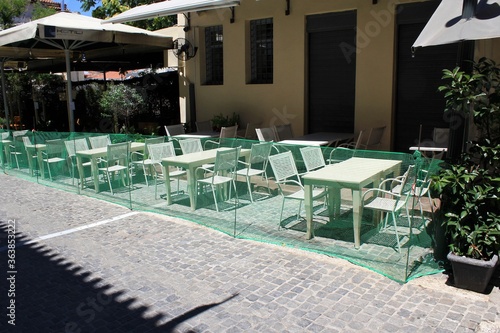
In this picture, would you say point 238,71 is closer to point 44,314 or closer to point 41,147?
point 41,147

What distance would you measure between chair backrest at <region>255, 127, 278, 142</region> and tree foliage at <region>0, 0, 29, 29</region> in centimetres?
1805

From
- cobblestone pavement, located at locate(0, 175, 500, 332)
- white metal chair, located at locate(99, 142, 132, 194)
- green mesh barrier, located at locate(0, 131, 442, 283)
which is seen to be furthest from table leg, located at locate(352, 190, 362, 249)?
white metal chair, located at locate(99, 142, 132, 194)

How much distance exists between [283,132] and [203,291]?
5355 millimetres

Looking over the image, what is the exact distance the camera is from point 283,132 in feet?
30.2

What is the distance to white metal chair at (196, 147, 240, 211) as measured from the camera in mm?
6598

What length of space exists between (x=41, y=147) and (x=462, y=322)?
8209mm

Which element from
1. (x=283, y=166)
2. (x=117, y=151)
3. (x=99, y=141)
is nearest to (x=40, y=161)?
(x=99, y=141)

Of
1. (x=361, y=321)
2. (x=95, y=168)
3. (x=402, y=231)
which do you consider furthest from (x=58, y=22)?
(x=361, y=321)

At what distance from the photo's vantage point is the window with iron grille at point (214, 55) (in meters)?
11.3

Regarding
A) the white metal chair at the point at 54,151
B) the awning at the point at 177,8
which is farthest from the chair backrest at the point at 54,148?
the awning at the point at 177,8

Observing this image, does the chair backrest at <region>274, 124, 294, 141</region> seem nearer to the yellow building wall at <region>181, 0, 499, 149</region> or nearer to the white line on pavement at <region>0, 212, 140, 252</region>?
the yellow building wall at <region>181, 0, 499, 149</region>

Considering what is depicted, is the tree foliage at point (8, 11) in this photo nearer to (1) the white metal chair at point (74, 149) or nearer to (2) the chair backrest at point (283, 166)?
(1) the white metal chair at point (74, 149)

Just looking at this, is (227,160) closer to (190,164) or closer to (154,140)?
(190,164)

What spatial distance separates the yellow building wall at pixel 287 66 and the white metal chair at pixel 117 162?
10.8 feet
